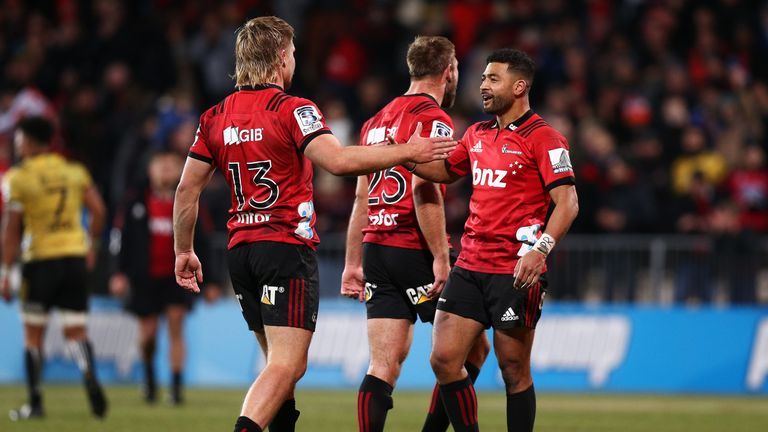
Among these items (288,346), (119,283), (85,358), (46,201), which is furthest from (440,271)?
(119,283)

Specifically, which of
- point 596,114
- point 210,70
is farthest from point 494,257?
point 210,70

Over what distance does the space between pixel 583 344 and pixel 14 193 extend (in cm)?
755

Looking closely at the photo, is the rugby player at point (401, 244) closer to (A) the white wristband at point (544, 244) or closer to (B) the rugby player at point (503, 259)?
(B) the rugby player at point (503, 259)

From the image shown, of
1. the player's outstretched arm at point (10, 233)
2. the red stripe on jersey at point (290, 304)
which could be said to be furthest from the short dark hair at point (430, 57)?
the player's outstretched arm at point (10, 233)

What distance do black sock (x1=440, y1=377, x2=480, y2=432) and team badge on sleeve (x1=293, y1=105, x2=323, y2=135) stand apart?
1.89 metres

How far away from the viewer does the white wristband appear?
734 centimetres

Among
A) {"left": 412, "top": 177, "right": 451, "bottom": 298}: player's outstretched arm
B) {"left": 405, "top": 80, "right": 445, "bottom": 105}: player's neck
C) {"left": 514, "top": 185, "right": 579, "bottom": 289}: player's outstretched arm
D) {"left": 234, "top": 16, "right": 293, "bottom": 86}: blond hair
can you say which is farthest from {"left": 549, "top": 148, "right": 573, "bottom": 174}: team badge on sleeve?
{"left": 234, "top": 16, "right": 293, "bottom": 86}: blond hair

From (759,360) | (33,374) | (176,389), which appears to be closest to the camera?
(33,374)

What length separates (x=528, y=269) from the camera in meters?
7.29

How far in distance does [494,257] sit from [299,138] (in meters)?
1.54

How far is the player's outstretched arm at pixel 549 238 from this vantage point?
7.30m

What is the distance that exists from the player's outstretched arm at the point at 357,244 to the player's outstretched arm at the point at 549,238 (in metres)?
1.39

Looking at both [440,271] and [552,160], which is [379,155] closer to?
[552,160]

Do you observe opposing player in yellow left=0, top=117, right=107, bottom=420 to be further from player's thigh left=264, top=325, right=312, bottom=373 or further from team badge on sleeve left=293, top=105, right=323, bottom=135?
team badge on sleeve left=293, top=105, right=323, bottom=135
